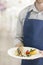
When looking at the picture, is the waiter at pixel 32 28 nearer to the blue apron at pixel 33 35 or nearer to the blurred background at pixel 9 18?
the blue apron at pixel 33 35

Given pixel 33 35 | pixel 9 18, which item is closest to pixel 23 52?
pixel 33 35

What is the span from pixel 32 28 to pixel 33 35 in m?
0.04

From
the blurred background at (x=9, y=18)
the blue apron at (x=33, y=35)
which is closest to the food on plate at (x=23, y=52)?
the blue apron at (x=33, y=35)

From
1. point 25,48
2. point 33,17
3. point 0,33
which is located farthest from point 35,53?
point 0,33

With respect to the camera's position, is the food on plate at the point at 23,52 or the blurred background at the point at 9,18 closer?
the food on plate at the point at 23,52

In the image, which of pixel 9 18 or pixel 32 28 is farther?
pixel 9 18

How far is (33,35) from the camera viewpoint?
109 cm

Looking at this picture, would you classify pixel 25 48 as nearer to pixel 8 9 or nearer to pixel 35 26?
pixel 35 26

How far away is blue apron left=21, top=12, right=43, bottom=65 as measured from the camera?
1078mm

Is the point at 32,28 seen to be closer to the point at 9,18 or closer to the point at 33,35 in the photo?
the point at 33,35

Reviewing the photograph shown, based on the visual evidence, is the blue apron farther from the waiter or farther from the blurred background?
the blurred background

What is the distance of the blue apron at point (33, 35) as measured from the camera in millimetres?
1078

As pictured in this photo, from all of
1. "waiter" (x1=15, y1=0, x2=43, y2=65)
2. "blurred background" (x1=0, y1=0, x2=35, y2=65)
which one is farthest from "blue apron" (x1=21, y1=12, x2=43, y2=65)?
"blurred background" (x1=0, y1=0, x2=35, y2=65)

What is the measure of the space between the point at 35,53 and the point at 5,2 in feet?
1.90
